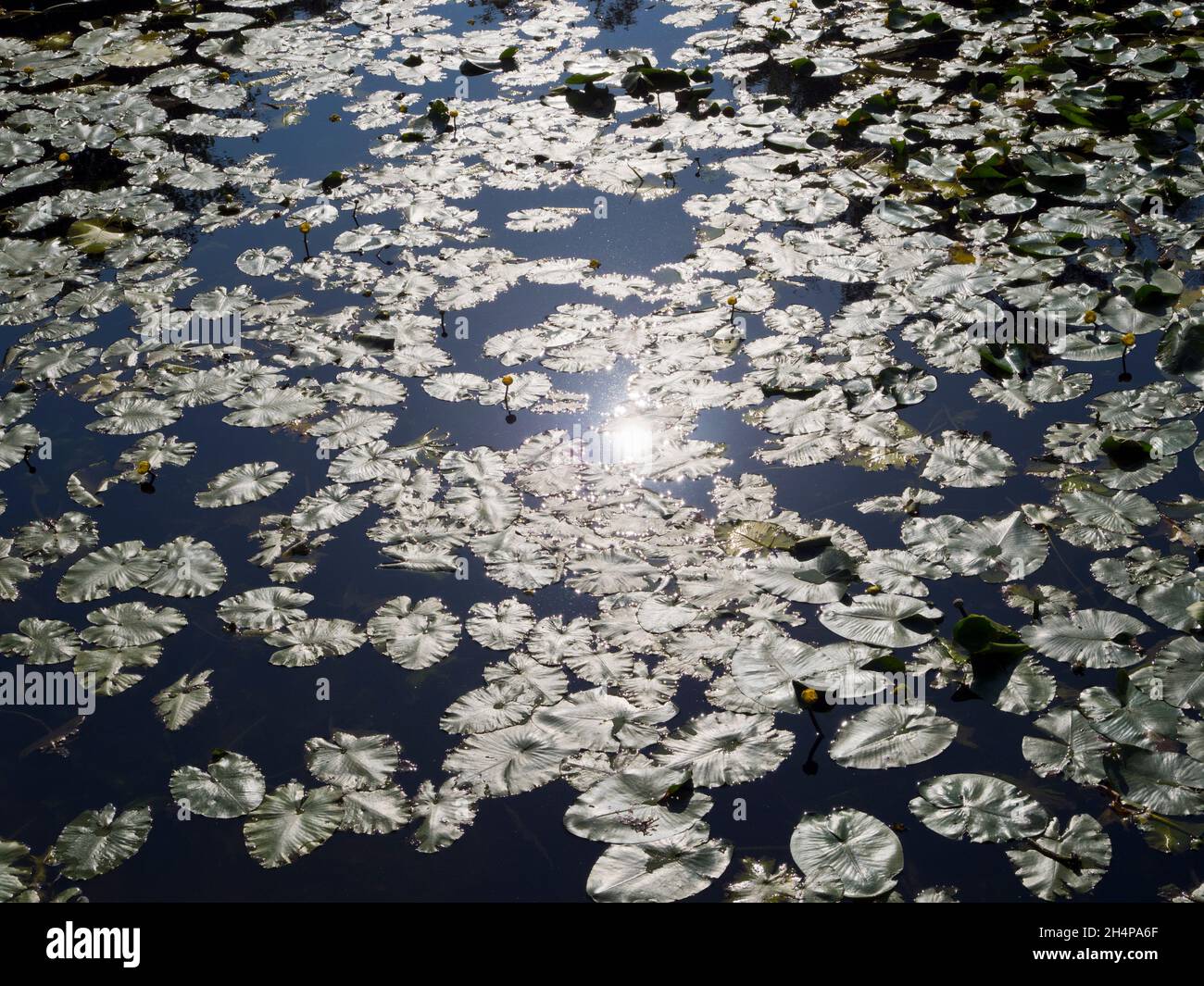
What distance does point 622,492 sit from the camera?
14.3ft

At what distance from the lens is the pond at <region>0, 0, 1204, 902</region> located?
3170 mm

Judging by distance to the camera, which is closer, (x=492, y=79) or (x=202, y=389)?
(x=202, y=389)

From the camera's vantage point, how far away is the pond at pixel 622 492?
125 inches

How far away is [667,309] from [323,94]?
16.2 ft

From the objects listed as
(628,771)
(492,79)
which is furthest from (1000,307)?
(492,79)
